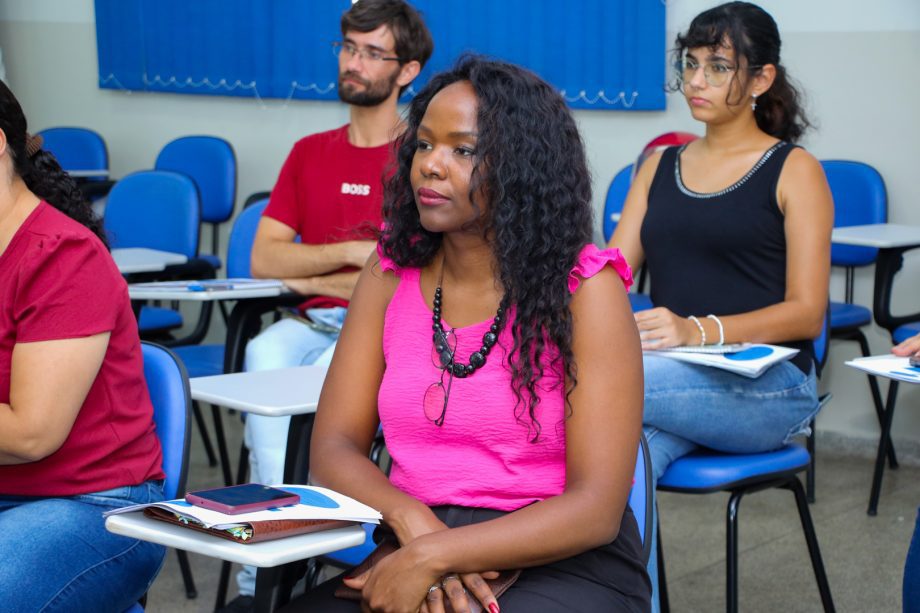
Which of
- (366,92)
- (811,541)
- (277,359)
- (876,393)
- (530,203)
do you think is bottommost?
(876,393)

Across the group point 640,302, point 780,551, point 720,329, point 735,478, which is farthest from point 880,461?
point 735,478

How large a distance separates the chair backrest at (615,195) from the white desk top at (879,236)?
0.88 metres

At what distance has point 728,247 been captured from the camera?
8.59ft

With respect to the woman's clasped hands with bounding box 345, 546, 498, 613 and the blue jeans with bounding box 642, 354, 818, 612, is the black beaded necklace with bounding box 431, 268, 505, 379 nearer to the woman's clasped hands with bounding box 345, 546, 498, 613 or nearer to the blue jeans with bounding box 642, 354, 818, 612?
the woman's clasped hands with bounding box 345, 546, 498, 613

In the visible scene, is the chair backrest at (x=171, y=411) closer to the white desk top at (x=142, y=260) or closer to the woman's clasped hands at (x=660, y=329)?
the woman's clasped hands at (x=660, y=329)

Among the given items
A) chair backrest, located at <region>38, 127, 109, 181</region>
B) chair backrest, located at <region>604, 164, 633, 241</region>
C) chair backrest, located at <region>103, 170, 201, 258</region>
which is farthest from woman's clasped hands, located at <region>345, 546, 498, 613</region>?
chair backrest, located at <region>38, 127, 109, 181</region>

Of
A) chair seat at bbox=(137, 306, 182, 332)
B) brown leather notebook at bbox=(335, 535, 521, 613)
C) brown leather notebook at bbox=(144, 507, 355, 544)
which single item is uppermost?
brown leather notebook at bbox=(144, 507, 355, 544)

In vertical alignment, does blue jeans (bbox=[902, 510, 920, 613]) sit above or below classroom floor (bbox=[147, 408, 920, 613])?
above

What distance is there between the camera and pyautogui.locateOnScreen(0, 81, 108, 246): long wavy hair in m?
1.85

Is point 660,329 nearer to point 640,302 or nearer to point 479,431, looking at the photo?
point 479,431

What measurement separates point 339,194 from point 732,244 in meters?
1.15

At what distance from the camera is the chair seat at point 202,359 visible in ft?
11.0

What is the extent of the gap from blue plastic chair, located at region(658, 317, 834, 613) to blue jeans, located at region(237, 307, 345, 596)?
3.02ft

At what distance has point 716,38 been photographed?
2715 mm
